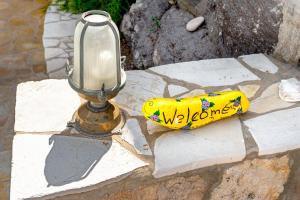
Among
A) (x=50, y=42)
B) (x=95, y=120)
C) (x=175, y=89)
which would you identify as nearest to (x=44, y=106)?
(x=95, y=120)

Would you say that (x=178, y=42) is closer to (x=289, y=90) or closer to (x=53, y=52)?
(x=53, y=52)

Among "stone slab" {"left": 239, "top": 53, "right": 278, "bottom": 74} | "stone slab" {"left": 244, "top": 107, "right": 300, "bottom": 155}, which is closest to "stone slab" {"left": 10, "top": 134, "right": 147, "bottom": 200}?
"stone slab" {"left": 244, "top": 107, "right": 300, "bottom": 155}

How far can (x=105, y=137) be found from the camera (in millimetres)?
2131

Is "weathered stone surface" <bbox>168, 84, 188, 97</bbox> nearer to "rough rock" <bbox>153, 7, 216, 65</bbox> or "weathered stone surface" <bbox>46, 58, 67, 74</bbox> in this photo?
"rough rock" <bbox>153, 7, 216, 65</bbox>

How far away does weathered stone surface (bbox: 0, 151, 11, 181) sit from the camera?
3.22m

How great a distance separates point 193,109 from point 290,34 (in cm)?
103

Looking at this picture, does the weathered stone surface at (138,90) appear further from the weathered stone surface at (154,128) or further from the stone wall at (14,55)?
the stone wall at (14,55)

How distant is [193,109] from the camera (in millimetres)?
2152

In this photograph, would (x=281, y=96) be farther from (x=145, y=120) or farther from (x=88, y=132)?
(x=88, y=132)

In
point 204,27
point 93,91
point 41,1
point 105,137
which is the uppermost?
point 93,91

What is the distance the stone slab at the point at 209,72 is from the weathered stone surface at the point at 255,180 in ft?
1.82

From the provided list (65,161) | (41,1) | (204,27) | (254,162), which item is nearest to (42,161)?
(65,161)

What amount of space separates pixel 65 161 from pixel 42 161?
10 centimetres

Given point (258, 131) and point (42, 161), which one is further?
point (258, 131)
